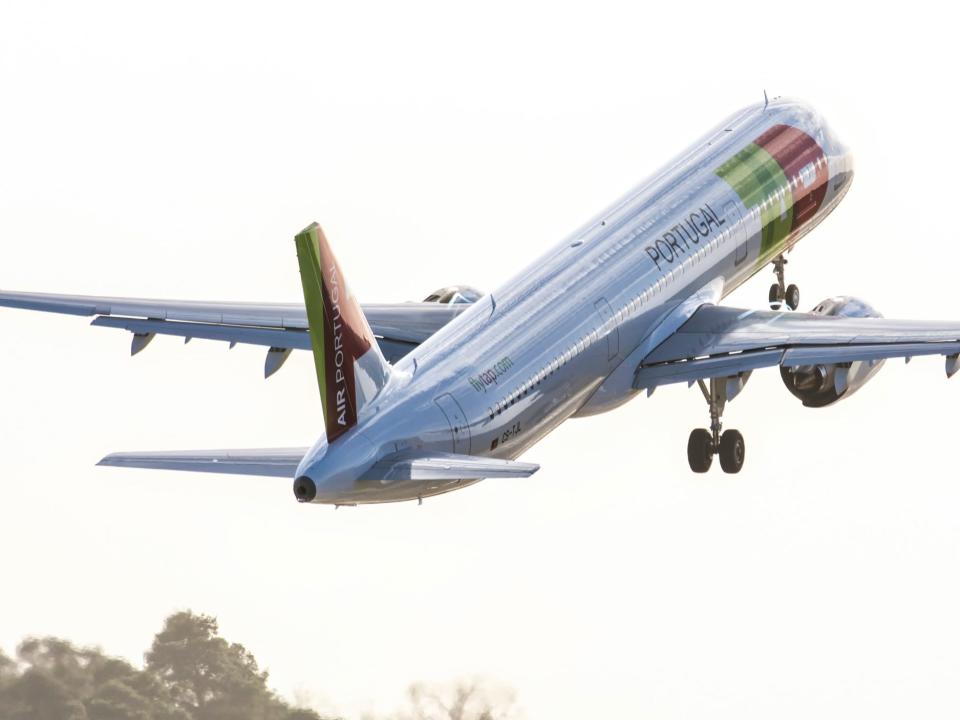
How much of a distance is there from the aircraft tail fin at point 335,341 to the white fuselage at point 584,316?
51cm

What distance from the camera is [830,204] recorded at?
8525 centimetres

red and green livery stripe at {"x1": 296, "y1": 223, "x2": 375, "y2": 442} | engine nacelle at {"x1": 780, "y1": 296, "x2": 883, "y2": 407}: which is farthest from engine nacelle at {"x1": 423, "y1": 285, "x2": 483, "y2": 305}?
red and green livery stripe at {"x1": 296, "y1": 223, "x2": 375, "y2": 442}

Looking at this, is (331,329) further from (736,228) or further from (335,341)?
(736,228)

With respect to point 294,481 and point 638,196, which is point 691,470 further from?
point 294,481

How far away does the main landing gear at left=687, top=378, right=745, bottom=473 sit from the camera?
7812 cm

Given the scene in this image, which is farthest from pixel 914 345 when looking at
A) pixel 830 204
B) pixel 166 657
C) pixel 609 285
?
pixel 166 657

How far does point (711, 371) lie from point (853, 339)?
11.2 ft

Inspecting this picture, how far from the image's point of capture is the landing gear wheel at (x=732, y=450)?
256 feet

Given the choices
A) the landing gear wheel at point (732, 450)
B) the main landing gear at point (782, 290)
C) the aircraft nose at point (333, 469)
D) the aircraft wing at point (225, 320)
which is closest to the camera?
the aircraft nose at point (333, 469)

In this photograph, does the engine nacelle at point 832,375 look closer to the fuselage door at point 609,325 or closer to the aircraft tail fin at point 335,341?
the fuselage door at point 609,325

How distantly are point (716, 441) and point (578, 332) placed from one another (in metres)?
6.72

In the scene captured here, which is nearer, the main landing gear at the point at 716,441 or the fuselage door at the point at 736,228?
the main landing gear at the point at 716,441

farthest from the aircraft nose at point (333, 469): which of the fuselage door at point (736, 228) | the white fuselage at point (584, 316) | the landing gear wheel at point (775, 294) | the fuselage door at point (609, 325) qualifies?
the landing gear wheel at point (775, 294)

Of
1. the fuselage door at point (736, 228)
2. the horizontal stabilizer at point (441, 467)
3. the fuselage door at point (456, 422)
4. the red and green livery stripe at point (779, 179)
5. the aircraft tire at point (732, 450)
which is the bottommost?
the horizontal stabilizer at point (441, 467)
